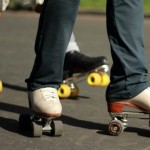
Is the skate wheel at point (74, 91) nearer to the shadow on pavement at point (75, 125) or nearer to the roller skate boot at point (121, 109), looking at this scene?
the shadow on pavement at point (75, 125)

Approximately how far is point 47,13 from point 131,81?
1.92 feet

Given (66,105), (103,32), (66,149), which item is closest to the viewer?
(66,149)

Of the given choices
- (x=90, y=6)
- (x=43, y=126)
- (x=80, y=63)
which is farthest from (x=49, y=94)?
(x=90, y=6)

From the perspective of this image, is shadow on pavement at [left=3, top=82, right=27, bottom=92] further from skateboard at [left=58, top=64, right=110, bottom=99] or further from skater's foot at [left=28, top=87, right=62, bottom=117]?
skater's foot at [left=28, top=87, right=62, bottom=117]

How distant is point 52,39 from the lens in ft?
11.4

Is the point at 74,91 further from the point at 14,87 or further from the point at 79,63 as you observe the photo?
the point at 14,87

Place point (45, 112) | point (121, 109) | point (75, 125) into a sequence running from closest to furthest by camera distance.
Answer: point (45, 112), point (121, 109), point (75, 125)

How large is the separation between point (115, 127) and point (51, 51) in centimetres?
55

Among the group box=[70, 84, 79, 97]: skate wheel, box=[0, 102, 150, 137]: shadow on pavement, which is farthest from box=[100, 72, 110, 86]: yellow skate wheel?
box=[0, 102, 150, 137]: shadow on pavement

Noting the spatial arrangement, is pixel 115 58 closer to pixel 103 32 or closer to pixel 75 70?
pixel 75 70

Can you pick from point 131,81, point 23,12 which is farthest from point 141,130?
point 23,12

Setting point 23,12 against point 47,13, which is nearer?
point 47,13

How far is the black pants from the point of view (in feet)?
11.3

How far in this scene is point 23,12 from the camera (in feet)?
41.6
